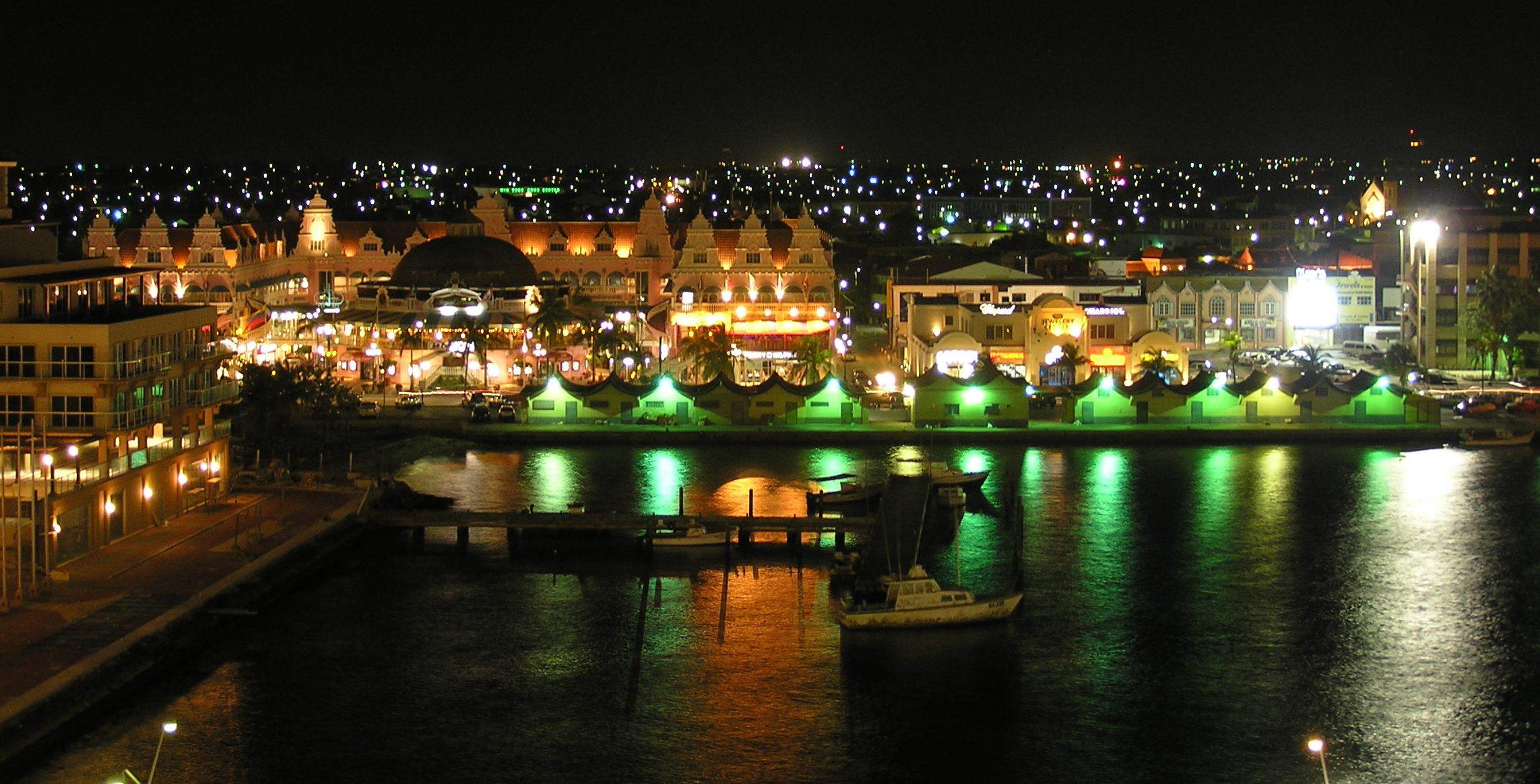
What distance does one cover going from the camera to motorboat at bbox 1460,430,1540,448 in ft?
134

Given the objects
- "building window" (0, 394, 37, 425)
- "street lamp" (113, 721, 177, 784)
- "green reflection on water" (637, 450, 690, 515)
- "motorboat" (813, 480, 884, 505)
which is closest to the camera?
"street lamp" (113, 721, 177, 784)

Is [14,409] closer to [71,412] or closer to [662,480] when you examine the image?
[71,412]

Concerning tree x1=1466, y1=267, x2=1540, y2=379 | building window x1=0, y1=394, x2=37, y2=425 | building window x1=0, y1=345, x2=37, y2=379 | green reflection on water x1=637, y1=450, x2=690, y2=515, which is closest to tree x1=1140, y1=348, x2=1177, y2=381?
tree x1=1466, y1=267, x2=1540, y2=379

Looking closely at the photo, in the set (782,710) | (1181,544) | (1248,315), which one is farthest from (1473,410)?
(782,710)

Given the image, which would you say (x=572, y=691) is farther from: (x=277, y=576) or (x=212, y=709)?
(x=277, y=576)

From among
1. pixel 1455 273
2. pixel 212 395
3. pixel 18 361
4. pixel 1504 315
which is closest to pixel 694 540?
pixel 212 395

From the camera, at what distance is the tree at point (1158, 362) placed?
46.5m

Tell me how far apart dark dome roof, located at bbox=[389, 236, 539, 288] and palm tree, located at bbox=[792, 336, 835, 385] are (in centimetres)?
1054

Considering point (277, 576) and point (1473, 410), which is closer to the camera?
point (277, 576)

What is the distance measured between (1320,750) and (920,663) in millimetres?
5720

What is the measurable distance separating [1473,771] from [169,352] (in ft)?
66.6

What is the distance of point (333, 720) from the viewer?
21.7 metres

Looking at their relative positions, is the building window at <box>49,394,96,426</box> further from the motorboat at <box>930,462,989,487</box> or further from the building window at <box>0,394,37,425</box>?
the motorboat at <box>930,462,989,487</box>

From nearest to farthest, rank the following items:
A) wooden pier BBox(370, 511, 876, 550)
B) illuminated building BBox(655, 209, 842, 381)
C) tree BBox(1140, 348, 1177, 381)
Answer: wooden pier BBox(370, 511, 876, 550), tree BBox(1140, 348, 1177, 381), illuminated building BBox(655, 209, 842, 381)
